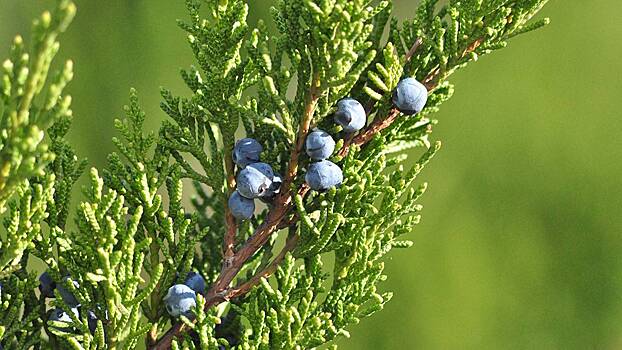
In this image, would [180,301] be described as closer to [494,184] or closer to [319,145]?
[319,145]

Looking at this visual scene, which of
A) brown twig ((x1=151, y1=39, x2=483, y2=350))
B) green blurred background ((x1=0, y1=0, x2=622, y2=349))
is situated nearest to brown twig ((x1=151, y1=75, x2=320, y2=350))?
brown twig ((x1=151, y1=39, x2=483, y2=350))

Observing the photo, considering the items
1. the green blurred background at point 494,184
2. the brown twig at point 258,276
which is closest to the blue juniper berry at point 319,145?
the brown twig at point 258,276

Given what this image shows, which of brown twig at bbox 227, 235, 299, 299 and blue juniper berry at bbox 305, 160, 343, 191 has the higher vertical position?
blue juniper berry at bbox 305, 160, 343, 191

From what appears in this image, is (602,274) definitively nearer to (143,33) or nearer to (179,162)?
(143,33)

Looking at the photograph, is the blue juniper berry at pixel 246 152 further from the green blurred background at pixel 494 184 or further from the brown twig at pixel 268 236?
the green blurred background at pixel 494 184

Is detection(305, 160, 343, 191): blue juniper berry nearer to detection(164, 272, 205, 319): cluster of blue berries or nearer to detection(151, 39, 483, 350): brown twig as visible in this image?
detection(151, 39, 483, 350): brown twig
